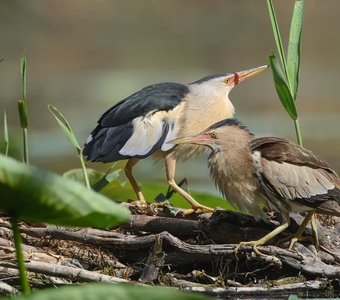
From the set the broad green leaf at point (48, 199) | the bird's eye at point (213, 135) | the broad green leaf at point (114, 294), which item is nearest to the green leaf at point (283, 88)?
the bird's eye at point (213, 135)

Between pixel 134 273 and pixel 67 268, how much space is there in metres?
0.42

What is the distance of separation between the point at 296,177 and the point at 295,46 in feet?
2.39

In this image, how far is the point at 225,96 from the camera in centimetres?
734

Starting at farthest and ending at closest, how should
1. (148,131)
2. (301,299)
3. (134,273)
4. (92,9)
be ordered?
1. (92,9)
2. (148,131)
3. (134,273)
4. (301,299)

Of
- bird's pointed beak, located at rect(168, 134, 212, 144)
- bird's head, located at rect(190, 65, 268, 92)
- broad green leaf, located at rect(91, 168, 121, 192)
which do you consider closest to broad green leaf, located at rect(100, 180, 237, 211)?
broad green leaf, located at rect(91, 168, 121, 192)

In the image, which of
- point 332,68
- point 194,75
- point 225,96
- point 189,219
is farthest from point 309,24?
point 189,219

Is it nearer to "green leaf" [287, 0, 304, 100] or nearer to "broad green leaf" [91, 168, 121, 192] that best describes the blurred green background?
"broad green leaf" [91, 168, 121, 192]

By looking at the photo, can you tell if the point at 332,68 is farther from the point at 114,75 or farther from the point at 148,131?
the point at 148,131

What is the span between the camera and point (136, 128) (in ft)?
22.2

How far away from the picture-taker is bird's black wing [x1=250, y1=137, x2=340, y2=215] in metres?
5.56

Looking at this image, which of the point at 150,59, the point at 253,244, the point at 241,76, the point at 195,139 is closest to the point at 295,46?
the point at 195,139

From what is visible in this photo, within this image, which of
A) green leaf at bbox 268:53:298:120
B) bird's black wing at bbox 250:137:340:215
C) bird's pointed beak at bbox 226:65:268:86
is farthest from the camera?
bird's pointed beak at bbox 226:65:268:86

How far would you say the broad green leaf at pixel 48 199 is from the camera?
10.6ft

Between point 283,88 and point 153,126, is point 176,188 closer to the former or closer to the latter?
point 153,126
